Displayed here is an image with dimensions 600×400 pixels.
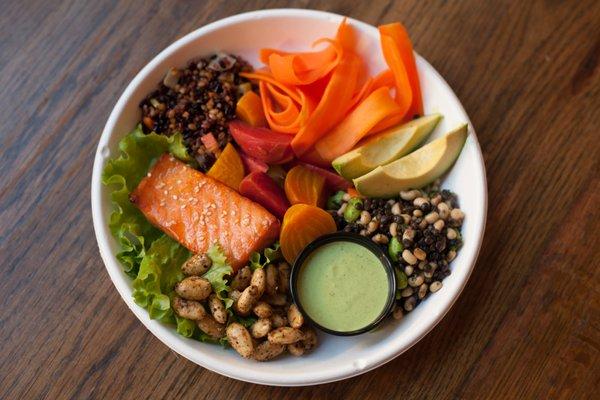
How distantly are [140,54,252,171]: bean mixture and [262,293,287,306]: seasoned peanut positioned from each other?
0.51 m

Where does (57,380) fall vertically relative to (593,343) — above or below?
above

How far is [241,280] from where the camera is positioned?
212cm

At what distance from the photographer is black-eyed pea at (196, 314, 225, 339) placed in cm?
Result: 205

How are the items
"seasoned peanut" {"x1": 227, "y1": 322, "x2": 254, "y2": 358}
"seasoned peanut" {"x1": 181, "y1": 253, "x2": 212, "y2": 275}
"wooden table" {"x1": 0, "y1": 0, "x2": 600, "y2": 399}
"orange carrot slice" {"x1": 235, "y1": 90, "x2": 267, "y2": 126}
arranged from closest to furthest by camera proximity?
"seasoned peanut" {"x1": 227, "y1": 322, "x2": 254, "y2": 358} < "seasoned peanut" {"x1": 181, "y1": 253, "x2": 212, "y2": 275} < "wooden table" {"x1": 0, "y1": 0, "x2": 600, "y2": 399} < "orange carrot slice" {"x1": 235, "y1": 90, "x2": 267, "y2": 126}

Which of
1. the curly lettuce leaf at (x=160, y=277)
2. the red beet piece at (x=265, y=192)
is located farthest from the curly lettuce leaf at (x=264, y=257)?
the curly lettuce leaf at (x=160, y=277)

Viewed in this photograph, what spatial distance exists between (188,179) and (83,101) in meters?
0.56

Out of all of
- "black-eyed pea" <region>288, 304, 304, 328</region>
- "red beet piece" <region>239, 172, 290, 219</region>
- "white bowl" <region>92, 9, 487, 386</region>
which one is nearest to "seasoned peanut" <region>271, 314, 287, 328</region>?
"black-eyed pea" <region>288, 304, 304, 328</region>

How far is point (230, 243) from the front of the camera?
218cm

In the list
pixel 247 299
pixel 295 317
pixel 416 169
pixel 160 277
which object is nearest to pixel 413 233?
pixel 416 169

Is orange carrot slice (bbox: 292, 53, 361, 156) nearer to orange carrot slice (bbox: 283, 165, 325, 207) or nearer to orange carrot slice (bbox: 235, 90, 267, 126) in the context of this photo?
orange carrot slice (bbox: 283, 165, 325, 207)

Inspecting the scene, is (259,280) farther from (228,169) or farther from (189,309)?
(228,169)

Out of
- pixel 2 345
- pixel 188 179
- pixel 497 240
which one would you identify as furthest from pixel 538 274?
pixel 2 345

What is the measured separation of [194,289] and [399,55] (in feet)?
3.39

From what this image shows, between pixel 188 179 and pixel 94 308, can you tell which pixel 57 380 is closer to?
pixel 94 308
